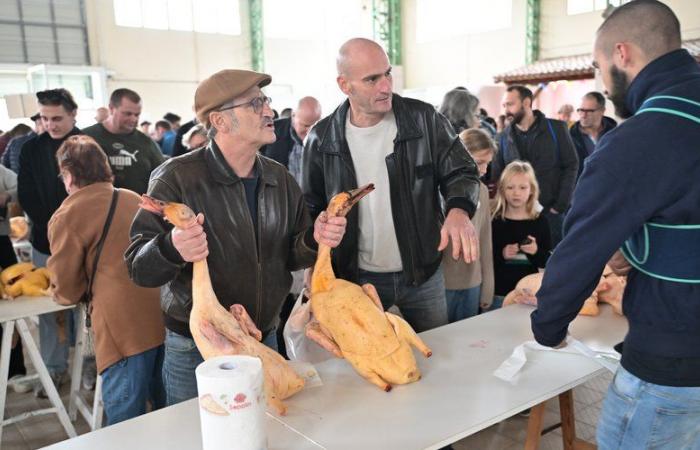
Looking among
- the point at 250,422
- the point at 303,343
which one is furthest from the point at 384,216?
the point at 250,422

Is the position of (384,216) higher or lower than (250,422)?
higher

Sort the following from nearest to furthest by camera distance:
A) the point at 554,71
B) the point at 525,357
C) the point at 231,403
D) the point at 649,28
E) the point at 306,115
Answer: the point at 231,403, the point at 649,28, the point at 525,357, the point at 306,115, the point at 554,71

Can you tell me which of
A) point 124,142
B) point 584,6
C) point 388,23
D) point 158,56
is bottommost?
point 124,142

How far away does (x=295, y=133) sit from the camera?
4836 mm

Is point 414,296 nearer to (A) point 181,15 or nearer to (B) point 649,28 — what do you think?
(B) point 649,28

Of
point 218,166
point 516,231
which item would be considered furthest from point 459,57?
point 218,166

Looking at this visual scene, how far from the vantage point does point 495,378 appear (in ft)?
6.18

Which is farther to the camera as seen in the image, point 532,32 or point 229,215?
point 532,32

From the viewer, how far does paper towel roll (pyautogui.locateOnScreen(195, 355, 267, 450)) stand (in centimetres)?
131

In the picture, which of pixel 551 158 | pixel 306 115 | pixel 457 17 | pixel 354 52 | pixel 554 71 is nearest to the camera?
pixel 354 52

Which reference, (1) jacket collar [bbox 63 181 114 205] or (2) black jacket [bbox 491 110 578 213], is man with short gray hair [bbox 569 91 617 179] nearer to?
(2) black jacket [bbox 491 110 578 213]

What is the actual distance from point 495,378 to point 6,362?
269 cm

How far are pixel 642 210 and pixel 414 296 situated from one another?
1.32 meters

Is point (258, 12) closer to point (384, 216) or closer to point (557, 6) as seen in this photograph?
point (557, 6)
